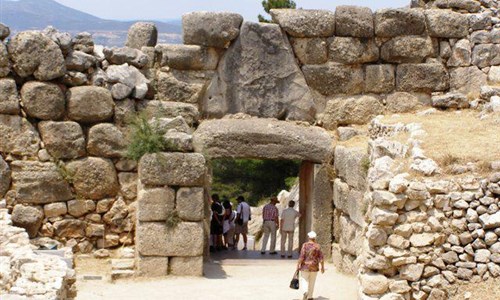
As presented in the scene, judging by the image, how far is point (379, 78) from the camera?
15.6m

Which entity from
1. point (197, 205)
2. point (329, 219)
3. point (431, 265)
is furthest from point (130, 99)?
point (431, 265)

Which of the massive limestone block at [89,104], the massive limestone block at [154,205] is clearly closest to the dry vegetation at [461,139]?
the massive limestone block at [154,205]

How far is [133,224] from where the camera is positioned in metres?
14.9

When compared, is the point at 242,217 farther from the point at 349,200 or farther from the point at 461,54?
the point at 461,54

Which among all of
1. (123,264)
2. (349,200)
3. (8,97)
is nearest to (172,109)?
(8,97)

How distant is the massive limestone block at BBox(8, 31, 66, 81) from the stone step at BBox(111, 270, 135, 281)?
322 centimetres

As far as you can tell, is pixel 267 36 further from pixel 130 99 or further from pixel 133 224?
pixel 133 224

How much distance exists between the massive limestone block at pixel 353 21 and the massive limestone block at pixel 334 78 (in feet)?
1.91

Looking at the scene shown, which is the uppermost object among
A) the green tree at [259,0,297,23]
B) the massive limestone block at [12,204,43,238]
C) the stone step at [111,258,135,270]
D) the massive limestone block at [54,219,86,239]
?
the green tree at [259,0,297,23]

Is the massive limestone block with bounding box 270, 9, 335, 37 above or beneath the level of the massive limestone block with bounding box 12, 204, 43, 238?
above

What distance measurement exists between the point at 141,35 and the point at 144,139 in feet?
7.89

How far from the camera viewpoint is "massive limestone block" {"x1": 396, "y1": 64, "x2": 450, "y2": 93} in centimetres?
1556

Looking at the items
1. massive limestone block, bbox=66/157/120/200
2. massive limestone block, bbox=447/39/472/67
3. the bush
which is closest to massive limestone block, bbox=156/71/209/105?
the bush

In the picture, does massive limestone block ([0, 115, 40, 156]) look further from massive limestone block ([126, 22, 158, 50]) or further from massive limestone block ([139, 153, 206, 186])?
massive limestone block ([126, 22, 158, 50])
